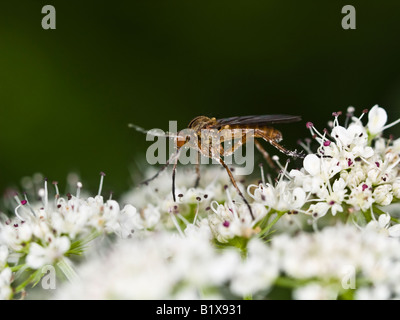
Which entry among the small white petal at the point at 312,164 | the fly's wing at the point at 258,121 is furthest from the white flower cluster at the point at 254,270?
the fly's wing at the point at 258,121

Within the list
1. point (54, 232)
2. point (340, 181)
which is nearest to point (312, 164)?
point (340, 181)

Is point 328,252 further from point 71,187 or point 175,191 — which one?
point 71,187

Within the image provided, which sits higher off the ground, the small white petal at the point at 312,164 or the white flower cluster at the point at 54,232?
the small white petal at the point at 312,164

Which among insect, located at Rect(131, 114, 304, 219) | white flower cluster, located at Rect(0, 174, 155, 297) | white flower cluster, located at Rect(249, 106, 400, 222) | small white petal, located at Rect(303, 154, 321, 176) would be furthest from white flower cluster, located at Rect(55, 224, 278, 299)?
insect, located at Rect(131, 114, 304, 219)

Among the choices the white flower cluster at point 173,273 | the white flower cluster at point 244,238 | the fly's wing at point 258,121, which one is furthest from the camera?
the fly's wing at point 258,121

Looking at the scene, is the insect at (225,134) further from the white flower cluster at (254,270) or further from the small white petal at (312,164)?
the white flower cluster at (254,270)

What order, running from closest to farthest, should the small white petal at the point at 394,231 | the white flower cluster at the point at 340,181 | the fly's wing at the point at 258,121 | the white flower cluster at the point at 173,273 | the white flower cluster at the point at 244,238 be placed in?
the white flower cluster at the point at 173,273, the white flower cluster at the point at 244,238, the small white petal at the point at 394,231, the white flower cluster at the point at 340,181, the fly's wing at the point at 258,121

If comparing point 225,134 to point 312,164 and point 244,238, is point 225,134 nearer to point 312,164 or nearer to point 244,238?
point 312,164

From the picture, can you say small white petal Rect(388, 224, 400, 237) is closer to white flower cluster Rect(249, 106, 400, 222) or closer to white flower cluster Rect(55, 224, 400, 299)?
white flower cluster Rect(249, 106, 400, 222)
